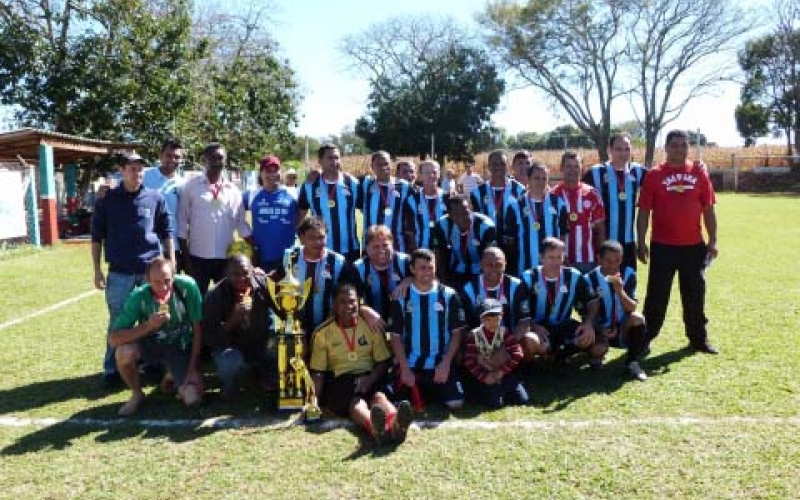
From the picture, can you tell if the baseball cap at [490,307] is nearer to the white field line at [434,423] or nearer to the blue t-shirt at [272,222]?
the white field line at [434,423]

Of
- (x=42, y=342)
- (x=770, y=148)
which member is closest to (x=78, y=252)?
(x=42, y=342)

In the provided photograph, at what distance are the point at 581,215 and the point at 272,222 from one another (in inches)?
107

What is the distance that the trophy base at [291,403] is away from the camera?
15.9 feet

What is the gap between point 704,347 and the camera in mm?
6180

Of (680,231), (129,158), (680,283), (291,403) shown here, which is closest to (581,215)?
(680,231)

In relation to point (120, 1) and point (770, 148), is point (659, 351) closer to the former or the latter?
point (120, 1)

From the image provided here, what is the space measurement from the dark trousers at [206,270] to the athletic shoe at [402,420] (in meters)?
2.45

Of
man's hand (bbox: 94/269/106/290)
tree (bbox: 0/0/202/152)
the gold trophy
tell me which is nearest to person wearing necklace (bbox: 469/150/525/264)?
the gold trophy

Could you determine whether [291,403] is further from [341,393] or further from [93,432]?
[93,432]

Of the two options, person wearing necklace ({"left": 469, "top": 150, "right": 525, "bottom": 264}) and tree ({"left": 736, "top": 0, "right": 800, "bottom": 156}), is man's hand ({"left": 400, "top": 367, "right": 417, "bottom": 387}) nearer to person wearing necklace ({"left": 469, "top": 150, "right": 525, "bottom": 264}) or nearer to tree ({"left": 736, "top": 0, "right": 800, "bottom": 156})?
person wearing necklace ({"left": 469, "top": 150, "right": 525, "bottom": 264})

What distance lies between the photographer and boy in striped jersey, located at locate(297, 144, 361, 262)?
621 cm

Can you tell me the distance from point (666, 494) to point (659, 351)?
2925mm

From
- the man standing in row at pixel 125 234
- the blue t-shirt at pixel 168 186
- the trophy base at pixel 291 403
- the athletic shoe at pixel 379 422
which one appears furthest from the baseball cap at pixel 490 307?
the blue t-shirt at pixel 168 186

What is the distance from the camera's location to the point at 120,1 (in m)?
21.6
